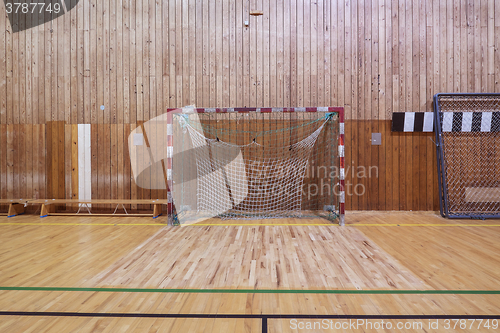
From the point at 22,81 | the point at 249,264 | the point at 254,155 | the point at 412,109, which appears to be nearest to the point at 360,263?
the point at 249,264

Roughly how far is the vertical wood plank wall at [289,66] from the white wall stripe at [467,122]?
636mm

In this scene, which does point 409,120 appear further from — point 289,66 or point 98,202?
point 98,202

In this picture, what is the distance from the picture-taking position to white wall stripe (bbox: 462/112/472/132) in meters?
6.60

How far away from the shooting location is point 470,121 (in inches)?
260

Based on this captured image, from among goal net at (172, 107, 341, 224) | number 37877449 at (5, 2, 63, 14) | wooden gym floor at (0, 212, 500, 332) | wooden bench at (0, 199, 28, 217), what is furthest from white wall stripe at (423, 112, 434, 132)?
wooden bench at (0, 199, 28, 217)

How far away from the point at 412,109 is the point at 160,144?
5918mm

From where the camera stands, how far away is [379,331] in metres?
2.16

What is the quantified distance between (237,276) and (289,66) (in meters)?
5.11

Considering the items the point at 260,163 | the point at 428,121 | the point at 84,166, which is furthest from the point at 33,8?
the point at 428,121

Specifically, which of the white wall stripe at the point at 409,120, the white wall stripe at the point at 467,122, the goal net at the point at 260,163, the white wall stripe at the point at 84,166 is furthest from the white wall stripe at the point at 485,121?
the white wall stripe at the point at 84,166

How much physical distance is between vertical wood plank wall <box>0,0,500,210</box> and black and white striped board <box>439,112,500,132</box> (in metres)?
0.47

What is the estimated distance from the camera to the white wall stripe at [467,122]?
6.60 metres

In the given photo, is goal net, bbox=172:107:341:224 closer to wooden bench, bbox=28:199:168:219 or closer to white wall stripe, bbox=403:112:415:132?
wooden bench, bbox=28:199:168:219

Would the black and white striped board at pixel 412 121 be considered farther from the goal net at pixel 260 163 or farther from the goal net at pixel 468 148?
the goal net at pixel 260 163
